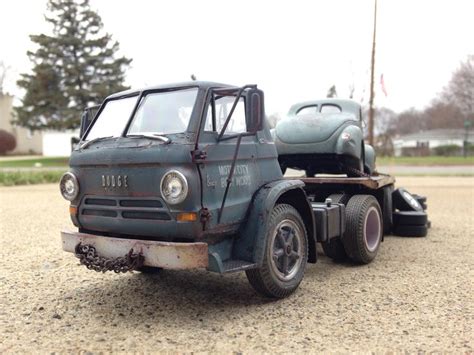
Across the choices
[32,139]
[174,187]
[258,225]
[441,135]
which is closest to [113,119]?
[174,187]

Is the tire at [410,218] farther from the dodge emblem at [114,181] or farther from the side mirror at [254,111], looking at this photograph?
the dodge emblem at [114,181]

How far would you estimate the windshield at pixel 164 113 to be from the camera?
14.5 ft

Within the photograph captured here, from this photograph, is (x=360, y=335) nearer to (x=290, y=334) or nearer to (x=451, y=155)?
(x=290, y=334)

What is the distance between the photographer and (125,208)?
170 inches

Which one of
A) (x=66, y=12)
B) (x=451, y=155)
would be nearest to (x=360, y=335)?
(x=66, y=12)

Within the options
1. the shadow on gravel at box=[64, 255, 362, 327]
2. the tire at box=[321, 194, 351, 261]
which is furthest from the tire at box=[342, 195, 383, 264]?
the shadow on gravel at box=[64, 255, 362, 327]

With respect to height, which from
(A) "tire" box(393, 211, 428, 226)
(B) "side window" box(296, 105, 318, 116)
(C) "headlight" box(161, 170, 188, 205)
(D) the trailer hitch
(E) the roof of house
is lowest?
(A) "tire" box(393, 211, 428, 226)

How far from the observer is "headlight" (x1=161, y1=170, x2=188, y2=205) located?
3977mm

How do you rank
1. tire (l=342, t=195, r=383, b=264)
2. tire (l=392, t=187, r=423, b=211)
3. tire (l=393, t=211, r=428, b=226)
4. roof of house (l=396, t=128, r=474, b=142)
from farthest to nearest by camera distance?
roof of house (l=396, t=128, r=474, b=142) → tire (l=392, t=187, r=423, b=211) → tire (l=393, t=211, r=428, b=226) → tire (l=342, t=195, r=383, b=264)

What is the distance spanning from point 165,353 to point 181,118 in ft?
6.55

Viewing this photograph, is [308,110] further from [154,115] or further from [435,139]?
[435,139]

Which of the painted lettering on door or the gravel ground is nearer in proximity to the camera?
the gravel ground

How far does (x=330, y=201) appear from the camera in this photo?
6012 mm

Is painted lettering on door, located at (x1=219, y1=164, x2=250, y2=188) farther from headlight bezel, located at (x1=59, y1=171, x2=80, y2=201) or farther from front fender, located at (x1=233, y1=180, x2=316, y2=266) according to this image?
headlight bezel, located at (x1=59, y1=171, x2=80, y2=201)
